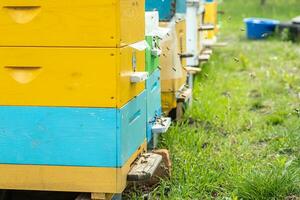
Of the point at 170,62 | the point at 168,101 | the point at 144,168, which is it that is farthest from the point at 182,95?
the point at 144,168

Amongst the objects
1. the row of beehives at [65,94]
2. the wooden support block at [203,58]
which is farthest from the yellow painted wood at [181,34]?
the row of beehives at [65,94]

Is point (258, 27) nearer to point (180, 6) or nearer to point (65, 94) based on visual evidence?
point (180, 6)

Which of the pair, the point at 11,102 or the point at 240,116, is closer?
the point at 11,102

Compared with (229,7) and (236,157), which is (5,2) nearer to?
(236,157)

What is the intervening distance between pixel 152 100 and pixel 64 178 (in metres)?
0.91

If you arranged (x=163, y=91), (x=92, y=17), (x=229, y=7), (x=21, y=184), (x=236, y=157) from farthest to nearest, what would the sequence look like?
(x=229, y=7) → (x=163, y=91) → (x=236, y=157) → (x=21, y=184) → (x=92, y=17)

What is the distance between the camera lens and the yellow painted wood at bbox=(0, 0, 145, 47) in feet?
7.48

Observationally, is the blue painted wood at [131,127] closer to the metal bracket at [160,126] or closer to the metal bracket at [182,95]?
the metal bracket at [160,126]

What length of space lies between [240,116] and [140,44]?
2.28 metres

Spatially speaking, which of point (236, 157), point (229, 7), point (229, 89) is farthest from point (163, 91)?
point (229, 7)

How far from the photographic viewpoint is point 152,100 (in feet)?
10.5

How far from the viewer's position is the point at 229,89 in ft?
19.6

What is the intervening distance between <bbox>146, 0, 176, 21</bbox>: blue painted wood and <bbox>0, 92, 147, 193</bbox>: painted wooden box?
1.68 metres

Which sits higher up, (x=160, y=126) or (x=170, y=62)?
(x=170, y=62)
